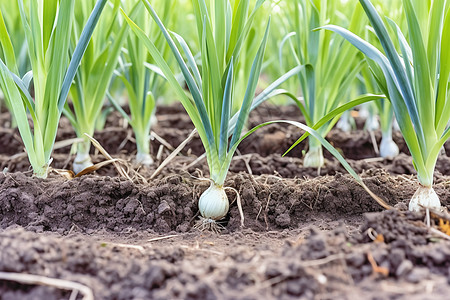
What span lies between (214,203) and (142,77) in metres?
1.07

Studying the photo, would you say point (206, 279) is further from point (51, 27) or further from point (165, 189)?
point (51, 27)

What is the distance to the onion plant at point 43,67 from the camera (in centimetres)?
187

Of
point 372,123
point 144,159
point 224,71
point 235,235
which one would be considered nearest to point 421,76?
point 224,71

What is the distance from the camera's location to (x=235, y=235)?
1.69m

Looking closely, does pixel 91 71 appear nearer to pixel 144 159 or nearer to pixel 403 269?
pixel 144 159

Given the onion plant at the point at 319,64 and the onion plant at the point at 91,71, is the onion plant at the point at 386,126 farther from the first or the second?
the onion plant at the point at 91,71

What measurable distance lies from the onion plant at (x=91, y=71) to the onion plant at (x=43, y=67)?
0.90 ft

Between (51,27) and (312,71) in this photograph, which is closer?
(51,27)

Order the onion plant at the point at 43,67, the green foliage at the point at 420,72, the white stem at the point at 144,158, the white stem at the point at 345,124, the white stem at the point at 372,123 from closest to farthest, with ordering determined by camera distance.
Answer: the green foliage at the point at 420,72 < the onion plant at the point at 43,67 < the white stem at the point at 144,158 < the white stem at the point at 372,123 < the white stem at the point at 345,124

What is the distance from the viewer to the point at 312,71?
2387mm

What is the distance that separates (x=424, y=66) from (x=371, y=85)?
1.20 metres

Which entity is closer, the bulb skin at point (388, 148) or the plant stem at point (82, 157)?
the plant stem at point (82, 157)

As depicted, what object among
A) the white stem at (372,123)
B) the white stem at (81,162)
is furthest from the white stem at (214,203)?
the white stem at (372,123)

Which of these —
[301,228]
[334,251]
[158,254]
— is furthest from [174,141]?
[334,251]
